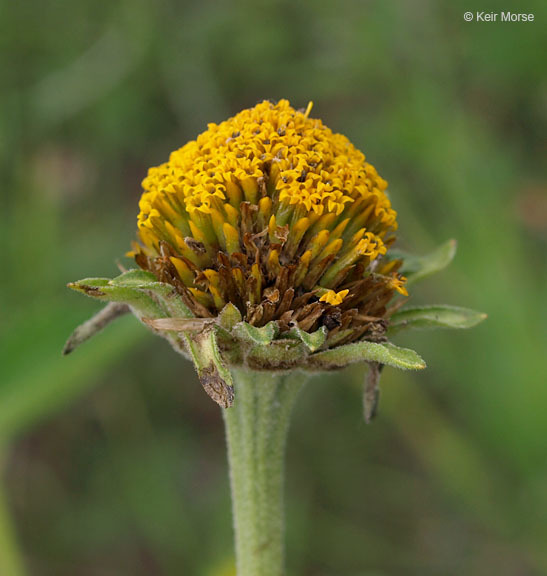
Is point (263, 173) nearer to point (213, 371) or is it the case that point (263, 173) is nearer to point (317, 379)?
point (213, 371)

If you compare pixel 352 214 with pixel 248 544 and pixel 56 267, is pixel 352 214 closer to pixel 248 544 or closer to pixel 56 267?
pixel 248 544

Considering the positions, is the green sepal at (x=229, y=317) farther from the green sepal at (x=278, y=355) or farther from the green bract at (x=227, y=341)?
the green sepal at (x=278, y=355)

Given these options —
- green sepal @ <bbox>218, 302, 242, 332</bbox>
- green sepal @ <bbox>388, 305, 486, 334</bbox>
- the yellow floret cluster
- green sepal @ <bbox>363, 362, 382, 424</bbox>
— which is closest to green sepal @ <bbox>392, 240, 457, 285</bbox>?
Result: green sepal @ <bbox>388, 305, 486, 334</bbox>

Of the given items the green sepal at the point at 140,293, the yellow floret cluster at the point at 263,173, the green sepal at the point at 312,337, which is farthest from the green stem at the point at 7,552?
the green sepal at the point at 312,337

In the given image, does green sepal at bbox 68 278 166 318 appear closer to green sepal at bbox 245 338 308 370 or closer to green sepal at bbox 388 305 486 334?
green sepal at bbox 245 338 308 370

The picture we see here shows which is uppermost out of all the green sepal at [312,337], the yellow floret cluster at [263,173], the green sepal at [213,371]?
the yellow floret cluster at [263,173]

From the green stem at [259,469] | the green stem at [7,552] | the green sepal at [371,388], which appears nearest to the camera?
the green sepal at [371,388]

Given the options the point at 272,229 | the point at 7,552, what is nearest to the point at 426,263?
the point at 272,229
